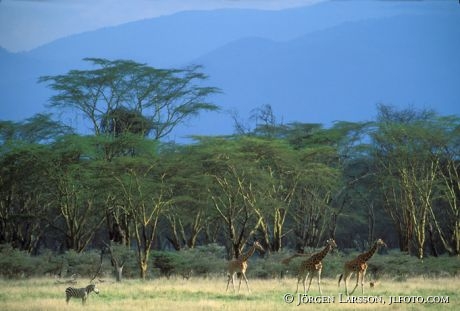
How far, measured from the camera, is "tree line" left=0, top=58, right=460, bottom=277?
2555cm

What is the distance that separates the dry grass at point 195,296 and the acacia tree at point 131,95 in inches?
517

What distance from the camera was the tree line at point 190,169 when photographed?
25547 mm

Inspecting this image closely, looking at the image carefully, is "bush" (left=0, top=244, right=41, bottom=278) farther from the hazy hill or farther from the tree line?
the hazy hill

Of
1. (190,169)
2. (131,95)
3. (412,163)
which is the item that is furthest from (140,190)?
(412,163)

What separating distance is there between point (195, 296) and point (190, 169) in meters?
11.5

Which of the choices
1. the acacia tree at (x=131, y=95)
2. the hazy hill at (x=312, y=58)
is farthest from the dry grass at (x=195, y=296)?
the hazy hill at (x=312, y=58)

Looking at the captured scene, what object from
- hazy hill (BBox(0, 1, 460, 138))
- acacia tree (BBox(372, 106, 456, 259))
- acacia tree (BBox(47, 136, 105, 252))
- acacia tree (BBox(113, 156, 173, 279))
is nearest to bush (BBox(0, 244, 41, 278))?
acacia tree (BBox(47, 136, 105, 252))

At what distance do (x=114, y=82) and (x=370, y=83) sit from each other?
73.2 m

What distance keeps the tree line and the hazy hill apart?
127ft

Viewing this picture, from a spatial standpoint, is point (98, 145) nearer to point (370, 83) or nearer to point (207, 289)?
point (207, 289)

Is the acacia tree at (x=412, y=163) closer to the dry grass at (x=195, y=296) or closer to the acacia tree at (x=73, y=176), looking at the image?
the dry grass at (x=195, y=296)

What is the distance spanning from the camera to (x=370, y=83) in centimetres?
10044

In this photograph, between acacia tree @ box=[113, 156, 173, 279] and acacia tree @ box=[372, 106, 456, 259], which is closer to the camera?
acacia tree @ box=[113, 156, 173, 279]

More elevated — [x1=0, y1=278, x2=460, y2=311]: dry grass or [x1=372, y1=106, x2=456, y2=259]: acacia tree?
[x1=372, y1=106, x2=456, y2=259]: acacia tree
